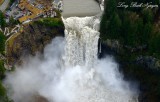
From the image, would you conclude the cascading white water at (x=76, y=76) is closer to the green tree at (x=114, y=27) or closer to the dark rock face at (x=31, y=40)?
the dark rock face at (x=31, y=40)

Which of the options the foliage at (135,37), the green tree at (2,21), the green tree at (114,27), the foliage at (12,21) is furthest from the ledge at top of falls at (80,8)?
the green tree at (2,21)

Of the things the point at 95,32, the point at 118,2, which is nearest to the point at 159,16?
the point at 118,2

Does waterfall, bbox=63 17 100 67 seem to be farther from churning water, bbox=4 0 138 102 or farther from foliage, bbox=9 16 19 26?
foliage, bbox=9 16 19 26

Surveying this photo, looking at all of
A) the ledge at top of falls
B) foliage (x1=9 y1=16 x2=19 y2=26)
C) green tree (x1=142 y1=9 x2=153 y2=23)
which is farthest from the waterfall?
foliage (x1=9 y1=16 x2=19 y2=26)

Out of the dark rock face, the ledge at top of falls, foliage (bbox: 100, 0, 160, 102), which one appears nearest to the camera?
foliage (bbox: 100, 0, 160, 102)

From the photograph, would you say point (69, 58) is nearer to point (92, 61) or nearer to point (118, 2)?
point (92, 61)

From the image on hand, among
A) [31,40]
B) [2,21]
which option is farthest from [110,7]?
[2,21]
